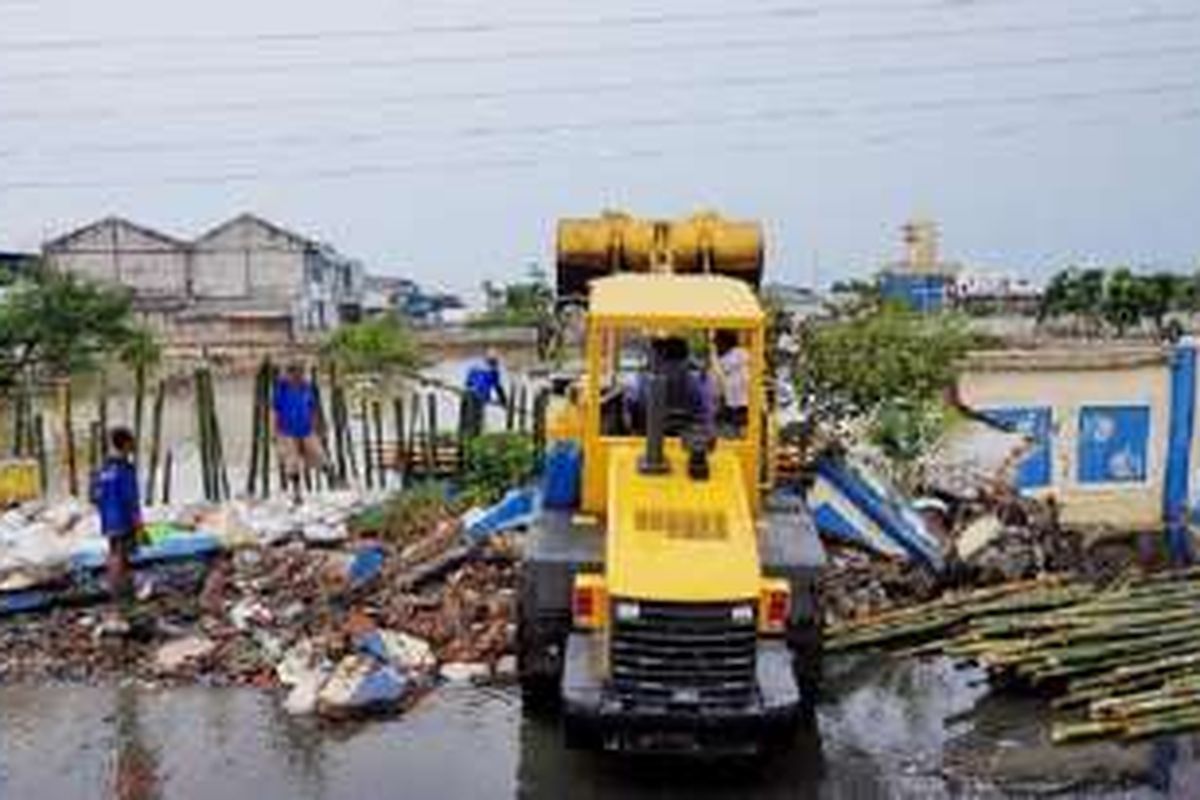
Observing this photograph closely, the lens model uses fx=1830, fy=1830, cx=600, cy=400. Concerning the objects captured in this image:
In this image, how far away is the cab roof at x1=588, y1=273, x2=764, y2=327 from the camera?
11.5 meters

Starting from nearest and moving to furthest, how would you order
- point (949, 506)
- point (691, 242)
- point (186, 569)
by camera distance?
point (691, 242) < point (186, 569) < point (949, 506)

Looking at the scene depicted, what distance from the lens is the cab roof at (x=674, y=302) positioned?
1151 cm

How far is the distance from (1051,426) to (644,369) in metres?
8.99

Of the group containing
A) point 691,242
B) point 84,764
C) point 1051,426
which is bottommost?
point 84,764

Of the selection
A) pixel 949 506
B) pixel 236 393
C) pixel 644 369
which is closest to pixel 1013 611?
pixel 644 369

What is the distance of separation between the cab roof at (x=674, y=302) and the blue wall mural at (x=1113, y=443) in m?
8.15

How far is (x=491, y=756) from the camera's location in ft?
36.5

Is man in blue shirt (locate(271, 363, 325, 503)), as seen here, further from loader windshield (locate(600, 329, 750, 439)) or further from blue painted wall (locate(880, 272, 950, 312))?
blue painted wall (locate(880, 272, 950, 312))

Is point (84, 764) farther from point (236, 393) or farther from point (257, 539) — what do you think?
point (236, 393)

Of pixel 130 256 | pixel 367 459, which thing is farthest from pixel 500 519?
pixel 130 256

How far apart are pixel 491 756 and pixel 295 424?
29.8 ft

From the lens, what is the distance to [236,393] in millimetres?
35750

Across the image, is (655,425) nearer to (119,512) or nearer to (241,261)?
(119,512)

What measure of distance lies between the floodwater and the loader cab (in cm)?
168
